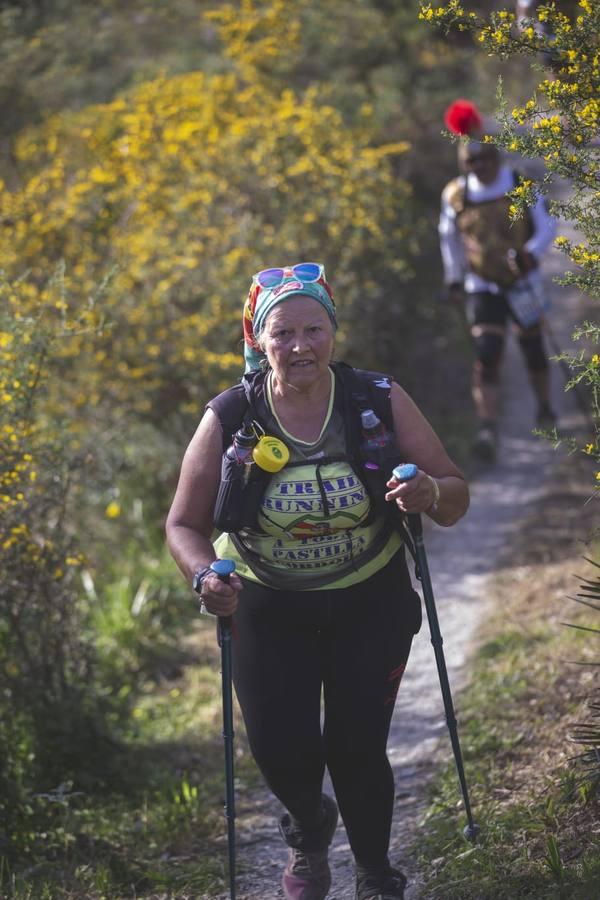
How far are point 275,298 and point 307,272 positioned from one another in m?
0.13

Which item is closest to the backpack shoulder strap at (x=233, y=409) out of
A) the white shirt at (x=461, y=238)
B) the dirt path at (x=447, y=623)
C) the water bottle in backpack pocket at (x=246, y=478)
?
the water bottle in backpack pocket at (x=246, y=478)

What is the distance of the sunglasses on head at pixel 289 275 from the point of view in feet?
10.6

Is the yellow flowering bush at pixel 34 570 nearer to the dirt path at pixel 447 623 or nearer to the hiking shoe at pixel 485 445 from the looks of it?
the dirt path at pixel 447 623

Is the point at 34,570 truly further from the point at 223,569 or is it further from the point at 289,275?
the point at 289,275

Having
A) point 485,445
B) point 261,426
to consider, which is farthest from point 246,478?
point 485,445

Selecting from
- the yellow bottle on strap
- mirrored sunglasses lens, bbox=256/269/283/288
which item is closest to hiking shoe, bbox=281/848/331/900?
the yellow bottle on strap

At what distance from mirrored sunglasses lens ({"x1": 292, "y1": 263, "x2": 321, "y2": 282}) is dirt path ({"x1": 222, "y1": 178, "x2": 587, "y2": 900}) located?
195 centimetres

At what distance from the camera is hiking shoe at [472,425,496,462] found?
27.7ft

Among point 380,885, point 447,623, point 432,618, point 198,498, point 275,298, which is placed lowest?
point 380,885

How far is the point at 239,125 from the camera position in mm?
9094

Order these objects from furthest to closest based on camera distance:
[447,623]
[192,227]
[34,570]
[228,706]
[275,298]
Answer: [192,227] < [447,623] < [34,570] < [228,706] < [275,298]

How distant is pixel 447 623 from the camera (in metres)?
6.22

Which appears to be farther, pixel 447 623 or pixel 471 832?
pixel 447 623

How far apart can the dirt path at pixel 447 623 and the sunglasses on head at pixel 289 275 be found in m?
1.95
